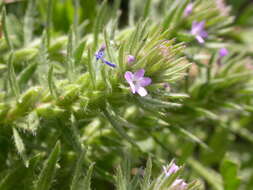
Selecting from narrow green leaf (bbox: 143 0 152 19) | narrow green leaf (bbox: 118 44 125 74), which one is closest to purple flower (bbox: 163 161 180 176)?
narrow green leaf (bbox: 118 44 125 74)

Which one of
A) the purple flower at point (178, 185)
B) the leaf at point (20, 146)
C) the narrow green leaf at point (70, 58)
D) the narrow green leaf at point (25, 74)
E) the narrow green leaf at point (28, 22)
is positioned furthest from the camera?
the narrow green leaf at point (28, 22)

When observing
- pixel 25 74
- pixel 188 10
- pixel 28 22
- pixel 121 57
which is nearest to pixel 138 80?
pixel 121 57

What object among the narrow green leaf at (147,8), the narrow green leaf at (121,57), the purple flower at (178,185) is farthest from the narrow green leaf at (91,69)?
the narrow green leaf at (147,8)

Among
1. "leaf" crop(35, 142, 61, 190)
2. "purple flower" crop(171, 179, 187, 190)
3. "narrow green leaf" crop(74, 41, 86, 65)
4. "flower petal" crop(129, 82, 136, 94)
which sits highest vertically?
"flower petal" crop(129, 82, 136, 94)

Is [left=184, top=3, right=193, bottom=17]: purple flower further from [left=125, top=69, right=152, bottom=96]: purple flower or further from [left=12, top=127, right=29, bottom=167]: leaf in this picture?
[left=12, top=127, right=29, bottom=167]: leaf

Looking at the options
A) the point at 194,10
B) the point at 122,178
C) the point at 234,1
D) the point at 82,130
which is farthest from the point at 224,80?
the point at 234,1

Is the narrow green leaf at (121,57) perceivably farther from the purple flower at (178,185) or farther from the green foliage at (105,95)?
the purple flower at (178,185)

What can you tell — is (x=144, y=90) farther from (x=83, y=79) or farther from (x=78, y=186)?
(x=78, y=186)
